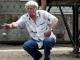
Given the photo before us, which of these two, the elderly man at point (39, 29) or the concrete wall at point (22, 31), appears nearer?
the elderly man at point (39, 29)

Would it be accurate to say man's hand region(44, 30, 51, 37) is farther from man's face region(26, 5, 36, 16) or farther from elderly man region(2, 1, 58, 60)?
man's face region(26, 5, 36, 16)

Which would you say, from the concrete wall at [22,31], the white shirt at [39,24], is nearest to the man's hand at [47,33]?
the white shirt at [39,24]

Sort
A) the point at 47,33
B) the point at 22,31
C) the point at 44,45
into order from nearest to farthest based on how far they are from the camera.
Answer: the point at 47,33 → the point at 44,45 → the point at 22,31

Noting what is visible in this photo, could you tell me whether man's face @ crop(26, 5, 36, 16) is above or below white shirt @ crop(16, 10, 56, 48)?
above

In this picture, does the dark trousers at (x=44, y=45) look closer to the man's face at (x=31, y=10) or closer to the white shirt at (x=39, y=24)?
the white shirt at (x=39, y=24)

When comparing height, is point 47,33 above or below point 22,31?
above

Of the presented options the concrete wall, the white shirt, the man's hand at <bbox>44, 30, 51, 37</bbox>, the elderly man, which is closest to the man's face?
the elderly man

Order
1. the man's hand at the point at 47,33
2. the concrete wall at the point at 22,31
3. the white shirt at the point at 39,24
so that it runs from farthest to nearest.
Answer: the concrete wall at the point at 22,31 → the white shirt at the point at 39,24 → the man's hand at the point at 47,33

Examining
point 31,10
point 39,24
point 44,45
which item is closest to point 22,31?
point 39,24

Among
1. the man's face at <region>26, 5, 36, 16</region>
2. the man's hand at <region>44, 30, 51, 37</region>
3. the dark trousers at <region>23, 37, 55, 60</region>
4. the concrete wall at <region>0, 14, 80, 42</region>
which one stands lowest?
the concrete wall at <region>0, 14, 80, 42</region>

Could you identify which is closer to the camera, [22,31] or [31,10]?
[31,10]

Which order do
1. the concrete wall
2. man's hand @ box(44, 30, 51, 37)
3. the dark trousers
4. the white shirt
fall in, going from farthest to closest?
the concrete wall
the white shirt
the dark trousers
man's hand @ box(44, 30, 51, 37)

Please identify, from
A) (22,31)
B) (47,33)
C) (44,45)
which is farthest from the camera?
(22,31)

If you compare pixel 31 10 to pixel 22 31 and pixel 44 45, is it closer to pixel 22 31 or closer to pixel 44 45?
pixel 44 45
